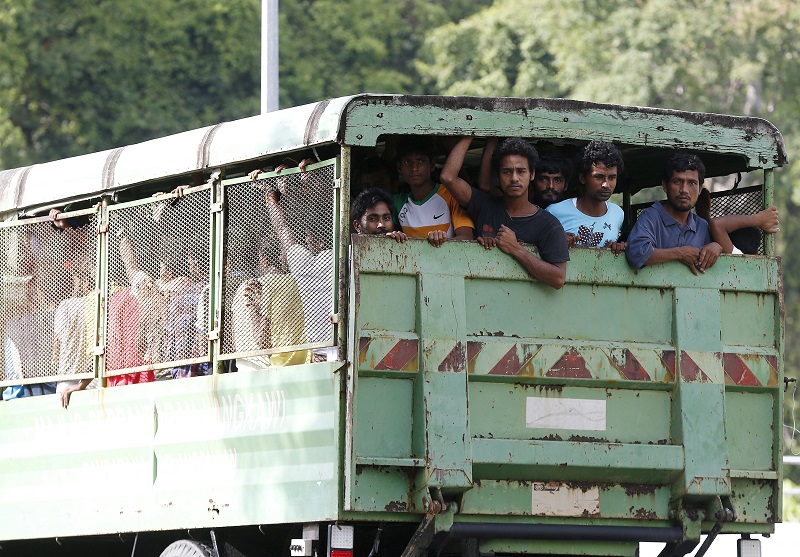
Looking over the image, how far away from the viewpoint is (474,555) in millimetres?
7754

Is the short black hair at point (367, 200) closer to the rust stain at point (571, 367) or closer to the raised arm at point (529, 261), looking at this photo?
the raised arm at point (529, 261)

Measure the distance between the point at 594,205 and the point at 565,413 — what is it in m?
1.20

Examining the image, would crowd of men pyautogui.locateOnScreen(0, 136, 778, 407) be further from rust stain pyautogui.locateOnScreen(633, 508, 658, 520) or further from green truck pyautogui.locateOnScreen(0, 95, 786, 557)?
rust stain pyautogui.locateOnScreen(633, 508, 658, 520)

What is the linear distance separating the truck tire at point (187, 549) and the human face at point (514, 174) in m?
2.34

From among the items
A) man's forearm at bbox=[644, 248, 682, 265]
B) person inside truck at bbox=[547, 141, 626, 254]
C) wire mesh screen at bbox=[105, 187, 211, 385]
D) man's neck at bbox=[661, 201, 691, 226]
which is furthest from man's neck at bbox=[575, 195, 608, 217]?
wire mesh screen at bbox=[105, 187, 211, 385]

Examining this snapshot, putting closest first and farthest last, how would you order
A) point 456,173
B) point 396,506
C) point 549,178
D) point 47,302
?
point 396,506
point 456,173
point 549,178
point 47,302

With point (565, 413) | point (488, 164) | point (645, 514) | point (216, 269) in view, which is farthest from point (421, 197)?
point (645, 514)

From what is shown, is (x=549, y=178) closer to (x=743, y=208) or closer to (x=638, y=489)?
(x=743, y=208)

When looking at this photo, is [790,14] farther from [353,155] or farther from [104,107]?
[353,155]

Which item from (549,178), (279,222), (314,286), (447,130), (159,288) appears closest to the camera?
(447,130)

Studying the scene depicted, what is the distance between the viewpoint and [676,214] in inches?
329

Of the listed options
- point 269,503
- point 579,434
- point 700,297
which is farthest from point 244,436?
point 700,297

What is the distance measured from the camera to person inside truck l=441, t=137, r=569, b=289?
7773 mm

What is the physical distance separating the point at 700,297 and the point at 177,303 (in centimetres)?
268
